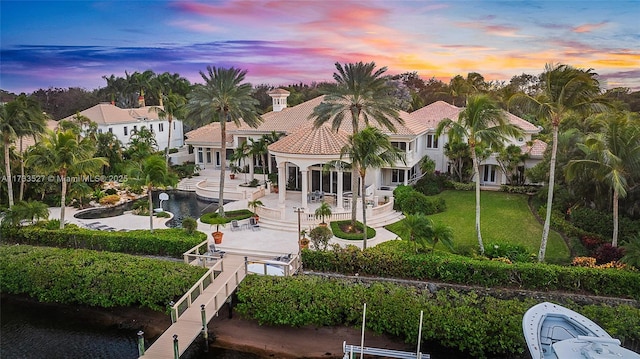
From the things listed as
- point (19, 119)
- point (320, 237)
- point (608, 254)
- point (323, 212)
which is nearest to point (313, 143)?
point (323, 212)

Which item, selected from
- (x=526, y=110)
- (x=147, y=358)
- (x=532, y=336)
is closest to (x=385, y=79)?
(x=526, y=110)

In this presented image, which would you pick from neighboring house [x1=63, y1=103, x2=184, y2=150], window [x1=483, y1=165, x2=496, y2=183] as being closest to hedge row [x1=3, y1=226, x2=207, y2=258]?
neighboring house [x1=63, y1=103, x2=184, y2=150]

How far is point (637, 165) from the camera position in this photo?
1950 cm

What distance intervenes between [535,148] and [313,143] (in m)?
19.5

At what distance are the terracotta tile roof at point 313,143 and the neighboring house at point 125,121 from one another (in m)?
23.1

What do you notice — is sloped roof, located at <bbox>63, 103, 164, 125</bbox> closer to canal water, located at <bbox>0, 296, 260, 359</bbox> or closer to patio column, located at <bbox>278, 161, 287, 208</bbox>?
patio column, located at <bbox>278, 161, 287, 208</bbox>

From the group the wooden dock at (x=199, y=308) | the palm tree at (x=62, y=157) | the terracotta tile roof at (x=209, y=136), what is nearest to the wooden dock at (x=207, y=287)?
the wooden dock at (x=199, y=308)

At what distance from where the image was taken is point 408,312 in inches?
604

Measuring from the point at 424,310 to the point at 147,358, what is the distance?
9.36 meters

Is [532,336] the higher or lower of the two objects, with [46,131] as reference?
lower

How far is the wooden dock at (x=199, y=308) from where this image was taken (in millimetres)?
13993

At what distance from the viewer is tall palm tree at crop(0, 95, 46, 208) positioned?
2383 cm

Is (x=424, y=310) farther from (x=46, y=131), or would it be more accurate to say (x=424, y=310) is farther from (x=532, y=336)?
(x=46, y=131)

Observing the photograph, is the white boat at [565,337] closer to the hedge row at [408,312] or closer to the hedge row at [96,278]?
the hedge row at [408,312]
